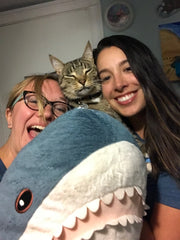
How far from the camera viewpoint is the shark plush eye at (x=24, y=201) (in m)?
0.37

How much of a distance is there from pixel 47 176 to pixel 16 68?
1580 millimetres

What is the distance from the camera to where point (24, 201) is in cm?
37

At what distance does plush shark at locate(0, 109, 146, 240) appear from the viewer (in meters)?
0.36

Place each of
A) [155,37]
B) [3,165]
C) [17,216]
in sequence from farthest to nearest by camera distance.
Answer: [155,37]
[3,165]
[17,216]

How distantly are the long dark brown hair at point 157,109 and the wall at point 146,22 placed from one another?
805 mm

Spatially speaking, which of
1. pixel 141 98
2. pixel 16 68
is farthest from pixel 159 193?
pixel 16 68

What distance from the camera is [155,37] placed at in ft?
5.22

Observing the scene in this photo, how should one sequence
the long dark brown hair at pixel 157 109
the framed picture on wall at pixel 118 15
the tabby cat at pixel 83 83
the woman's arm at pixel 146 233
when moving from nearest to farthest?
1. the woman's arm at pixel 146 233
2. the long dark brown hair at pixel 157 109
3. the tabby cat at pixel 83 83
4. the framed picture on wall at pixel 118 15

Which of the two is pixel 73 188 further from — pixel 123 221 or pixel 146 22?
pixel 146 22

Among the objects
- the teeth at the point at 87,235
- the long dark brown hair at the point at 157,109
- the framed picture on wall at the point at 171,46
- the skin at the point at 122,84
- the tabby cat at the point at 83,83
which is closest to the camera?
the teeth at the point at 87,235

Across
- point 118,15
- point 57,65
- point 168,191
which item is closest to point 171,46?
point 118,15

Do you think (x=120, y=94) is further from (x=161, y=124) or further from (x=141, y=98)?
(x=161, y=124)

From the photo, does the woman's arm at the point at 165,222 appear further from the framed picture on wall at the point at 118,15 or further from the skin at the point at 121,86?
the framed picture on wall at the point at 118,15

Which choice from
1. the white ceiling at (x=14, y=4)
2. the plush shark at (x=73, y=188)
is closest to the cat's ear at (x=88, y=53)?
the white ceiling at (x=14, y=4)
